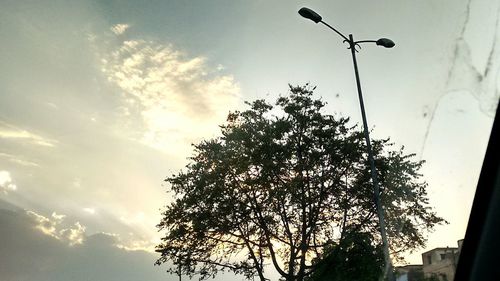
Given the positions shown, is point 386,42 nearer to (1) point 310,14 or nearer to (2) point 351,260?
(1) point 310,14

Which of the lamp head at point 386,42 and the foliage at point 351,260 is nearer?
the lamp head at point 386,42

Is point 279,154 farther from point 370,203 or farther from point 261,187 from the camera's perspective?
point 370,203

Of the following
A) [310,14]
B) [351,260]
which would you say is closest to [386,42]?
[310,14]

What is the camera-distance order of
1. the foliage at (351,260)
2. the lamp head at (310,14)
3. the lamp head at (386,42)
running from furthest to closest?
the foliage at (351,260) → the lamp head at (386,42) → the lamp head at (310,14)

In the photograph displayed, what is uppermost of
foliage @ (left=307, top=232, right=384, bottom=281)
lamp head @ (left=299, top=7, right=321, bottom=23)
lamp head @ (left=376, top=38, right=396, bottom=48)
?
lamp head @ (left=299, top=7, right=321, bottom=23)

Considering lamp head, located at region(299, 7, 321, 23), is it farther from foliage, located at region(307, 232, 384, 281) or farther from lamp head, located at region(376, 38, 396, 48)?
foliage, located at region(307, 232, 384, 281)

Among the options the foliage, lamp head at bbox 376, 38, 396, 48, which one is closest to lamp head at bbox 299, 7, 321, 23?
lamp head at bbox 376, 38, 396, 48

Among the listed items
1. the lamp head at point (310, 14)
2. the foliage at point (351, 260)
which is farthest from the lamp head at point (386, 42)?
the foliage at point (351, 260)

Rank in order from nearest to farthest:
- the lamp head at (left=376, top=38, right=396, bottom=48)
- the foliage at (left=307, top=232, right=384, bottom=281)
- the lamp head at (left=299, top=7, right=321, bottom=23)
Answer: the lamp head at (left=299, top=7, right=321, bottom=23), the lamp head at (left=376, top=38, right=396, bottom=48), the foliage at (left=307, top=232, right=384, bottom=281)

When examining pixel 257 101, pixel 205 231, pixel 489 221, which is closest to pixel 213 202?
pixel 205 231

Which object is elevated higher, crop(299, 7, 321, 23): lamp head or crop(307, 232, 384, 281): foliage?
crop(299, 7, 321, 23): lamp head

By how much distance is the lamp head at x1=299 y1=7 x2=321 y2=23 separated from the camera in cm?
1406

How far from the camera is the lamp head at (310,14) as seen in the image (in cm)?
1406

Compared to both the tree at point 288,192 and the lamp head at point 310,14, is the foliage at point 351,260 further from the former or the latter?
the lamp head at point 310,14
